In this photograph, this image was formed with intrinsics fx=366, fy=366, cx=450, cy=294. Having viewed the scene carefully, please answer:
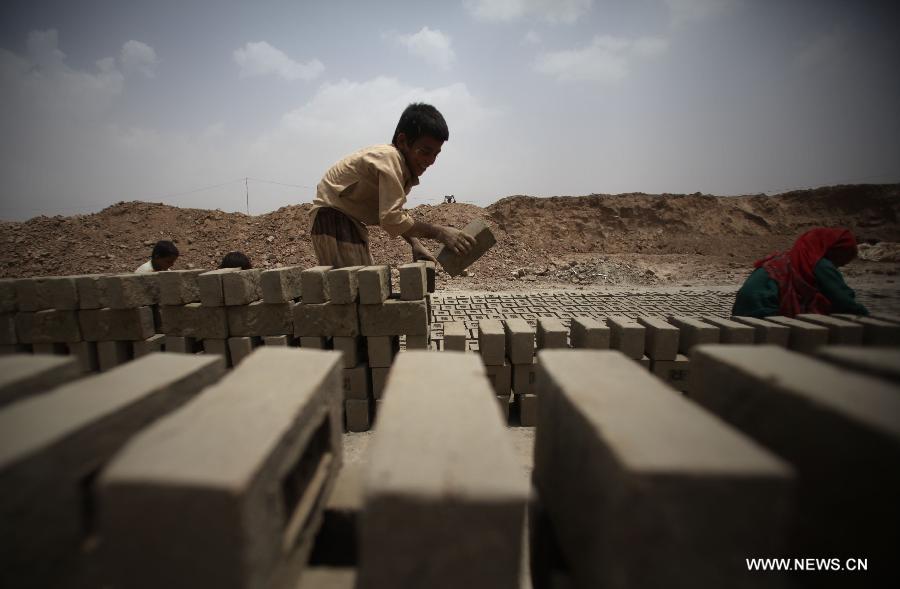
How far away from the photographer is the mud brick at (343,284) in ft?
9.93

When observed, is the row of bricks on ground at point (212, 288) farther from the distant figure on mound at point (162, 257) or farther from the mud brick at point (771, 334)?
the mud brick at point (771, 334)

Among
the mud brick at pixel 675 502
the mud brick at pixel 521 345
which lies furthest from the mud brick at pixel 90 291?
the mud brick at pixel 675 502

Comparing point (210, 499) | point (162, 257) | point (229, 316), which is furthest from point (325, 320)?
point (162, 257)

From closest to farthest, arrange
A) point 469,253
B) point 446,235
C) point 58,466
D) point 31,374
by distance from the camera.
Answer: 1. point 58,466
2. point 31,374
3. point 446,235
4. point 469,253

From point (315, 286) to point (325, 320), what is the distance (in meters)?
0.30

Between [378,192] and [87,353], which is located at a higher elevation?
[378,192]

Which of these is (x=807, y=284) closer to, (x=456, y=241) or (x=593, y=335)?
(x=593, y=335)

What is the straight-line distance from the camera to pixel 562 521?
3.54 ft

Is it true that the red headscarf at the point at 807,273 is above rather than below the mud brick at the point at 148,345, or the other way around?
above

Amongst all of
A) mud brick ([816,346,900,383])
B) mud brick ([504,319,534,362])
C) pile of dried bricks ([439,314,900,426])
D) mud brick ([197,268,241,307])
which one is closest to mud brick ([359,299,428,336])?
pile of dried bricks ([439,314,900,426])

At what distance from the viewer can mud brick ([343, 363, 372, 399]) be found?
3.24 meters

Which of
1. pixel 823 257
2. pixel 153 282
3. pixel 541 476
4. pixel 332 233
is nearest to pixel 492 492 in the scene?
pixel 541 476

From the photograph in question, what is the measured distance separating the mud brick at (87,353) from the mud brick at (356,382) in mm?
2641

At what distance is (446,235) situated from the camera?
3801 millimetres
